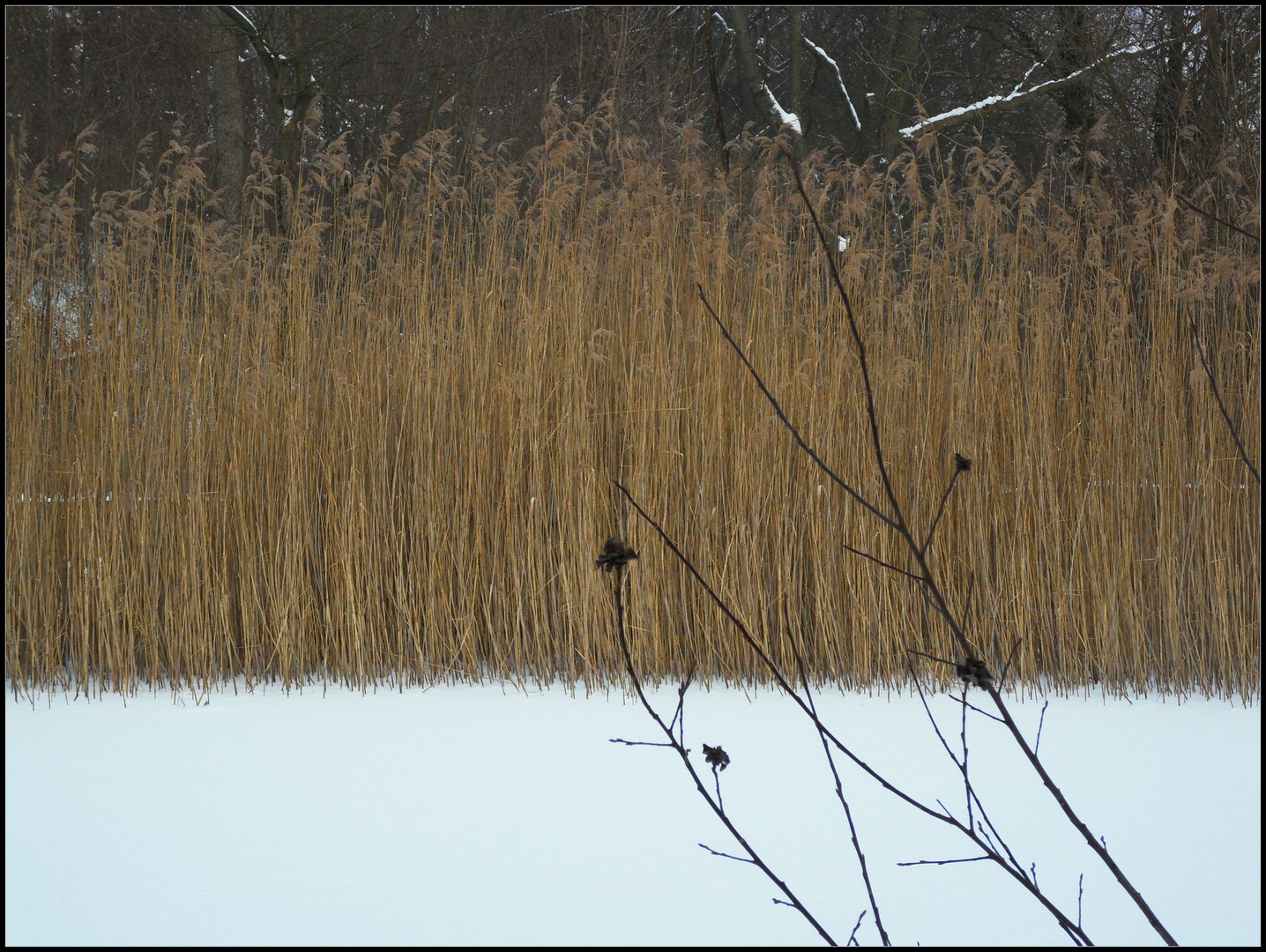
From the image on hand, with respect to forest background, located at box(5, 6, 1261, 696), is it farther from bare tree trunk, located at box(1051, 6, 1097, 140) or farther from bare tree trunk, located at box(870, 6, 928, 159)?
bare tree trunk, located at box(870, 6, 928, 159)

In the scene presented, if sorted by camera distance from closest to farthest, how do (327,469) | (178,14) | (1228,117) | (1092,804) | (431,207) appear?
1. (1092,804)
2. (327,469)
3. (431,207)
4. (1228,117)
5. (178,14)

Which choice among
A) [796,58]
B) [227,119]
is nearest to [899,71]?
[796,58]

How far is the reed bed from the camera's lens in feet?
7.27

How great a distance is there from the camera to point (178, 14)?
4879 mm

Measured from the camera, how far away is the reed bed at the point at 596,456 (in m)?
2.21

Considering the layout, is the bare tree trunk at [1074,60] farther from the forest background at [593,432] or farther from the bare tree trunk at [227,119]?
the bare tree trunk at [227,119]

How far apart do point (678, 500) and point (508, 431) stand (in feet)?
1.49

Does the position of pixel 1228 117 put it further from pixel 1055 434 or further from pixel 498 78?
pixel 498 78

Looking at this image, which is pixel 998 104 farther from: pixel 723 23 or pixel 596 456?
pixel 596 456

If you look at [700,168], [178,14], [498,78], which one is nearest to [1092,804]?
[700,168]

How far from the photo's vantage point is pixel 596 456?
2.33 metres

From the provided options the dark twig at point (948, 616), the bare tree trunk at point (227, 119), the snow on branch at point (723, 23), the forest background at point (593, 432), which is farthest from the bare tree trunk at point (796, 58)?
the dark twig at point (948, 616)

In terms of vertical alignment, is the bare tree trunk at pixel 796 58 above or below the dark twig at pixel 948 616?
above

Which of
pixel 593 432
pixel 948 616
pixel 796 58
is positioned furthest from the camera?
pixel 796 58
